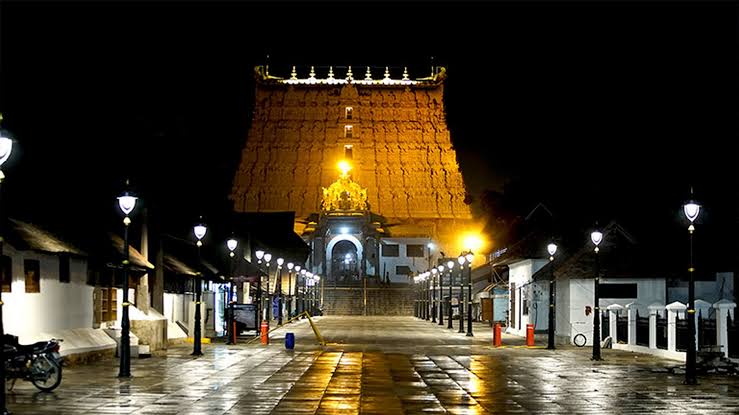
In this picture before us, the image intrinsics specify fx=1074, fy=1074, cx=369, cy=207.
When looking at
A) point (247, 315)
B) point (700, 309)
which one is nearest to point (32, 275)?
point (700, 309)

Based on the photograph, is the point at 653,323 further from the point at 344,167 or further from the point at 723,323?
the point at 344,167

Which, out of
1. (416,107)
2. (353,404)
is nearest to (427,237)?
(416,107)

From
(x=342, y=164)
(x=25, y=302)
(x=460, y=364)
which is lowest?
(x=460, y=364)

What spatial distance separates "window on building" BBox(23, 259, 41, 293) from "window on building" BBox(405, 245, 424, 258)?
340ft

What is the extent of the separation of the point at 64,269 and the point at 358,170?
10522 centimetres

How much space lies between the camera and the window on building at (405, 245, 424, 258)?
131 meters

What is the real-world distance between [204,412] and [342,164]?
11280cm

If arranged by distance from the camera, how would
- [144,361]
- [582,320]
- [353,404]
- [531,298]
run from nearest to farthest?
1. [353,404]
2. [144,361]
3. [582,320]
4. [531,298]

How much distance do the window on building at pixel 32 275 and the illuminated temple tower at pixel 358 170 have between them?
98.1 metres

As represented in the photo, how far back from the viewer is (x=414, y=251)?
13100 centimetres

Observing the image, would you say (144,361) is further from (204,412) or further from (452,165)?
(452,165)

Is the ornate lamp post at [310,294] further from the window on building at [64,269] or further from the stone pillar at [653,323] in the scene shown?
the window on building at [64,269]

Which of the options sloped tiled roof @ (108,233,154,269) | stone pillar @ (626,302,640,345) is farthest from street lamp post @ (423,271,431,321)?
sloped tiled roof @ (108,233,154,269)

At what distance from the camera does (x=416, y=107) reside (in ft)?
456
